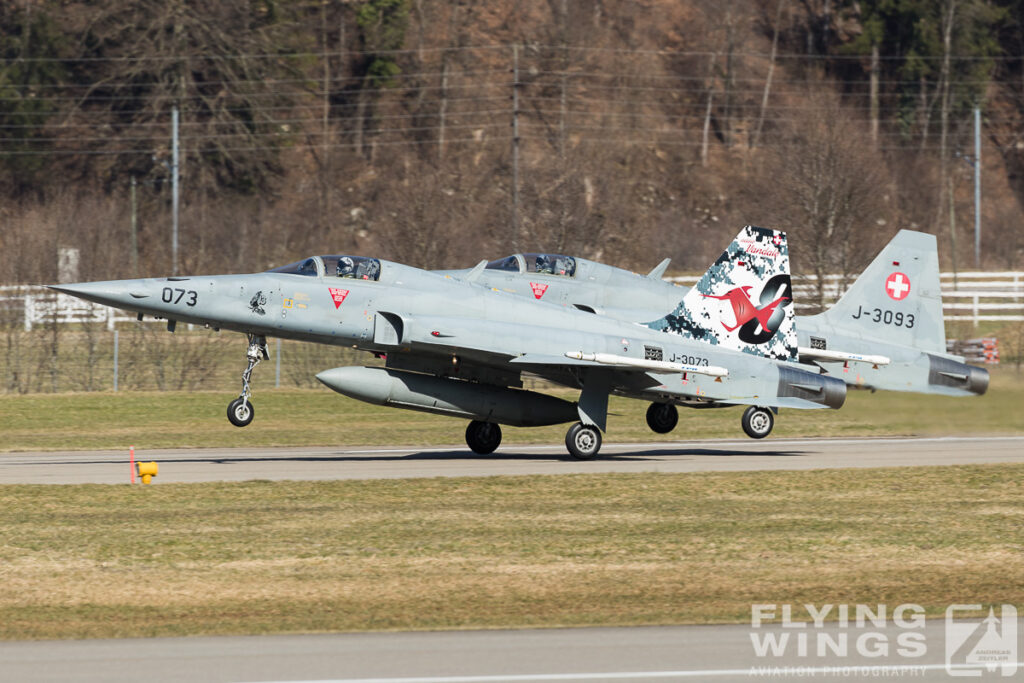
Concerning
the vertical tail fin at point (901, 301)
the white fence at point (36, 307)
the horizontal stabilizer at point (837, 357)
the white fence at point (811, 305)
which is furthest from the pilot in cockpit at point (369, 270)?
the white fence at point (36, 307)

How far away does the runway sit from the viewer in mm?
19875

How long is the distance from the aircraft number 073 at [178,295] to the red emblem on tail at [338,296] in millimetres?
1977

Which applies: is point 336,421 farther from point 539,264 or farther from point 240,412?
point 240,412

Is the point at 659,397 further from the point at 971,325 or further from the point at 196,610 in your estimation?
the point at 971,325

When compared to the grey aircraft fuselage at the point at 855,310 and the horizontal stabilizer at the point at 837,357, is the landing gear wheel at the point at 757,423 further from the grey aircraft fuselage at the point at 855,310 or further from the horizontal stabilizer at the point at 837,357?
the grey aircraft fuselage at the point at 855,310

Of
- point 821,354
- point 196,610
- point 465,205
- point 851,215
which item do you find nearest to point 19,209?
point 465,205

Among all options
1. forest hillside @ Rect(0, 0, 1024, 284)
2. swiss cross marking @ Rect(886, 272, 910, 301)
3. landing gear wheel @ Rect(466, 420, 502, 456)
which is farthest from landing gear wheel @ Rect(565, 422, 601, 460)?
forest hillside @ Rect(0, 0, 1024, 284)

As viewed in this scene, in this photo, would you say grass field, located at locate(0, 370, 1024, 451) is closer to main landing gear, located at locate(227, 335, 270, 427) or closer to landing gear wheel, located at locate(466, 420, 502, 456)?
landing gear wheel, located at locate(466, 420, 502, 456)

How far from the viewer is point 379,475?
64.3 ft

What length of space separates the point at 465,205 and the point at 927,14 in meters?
36.4

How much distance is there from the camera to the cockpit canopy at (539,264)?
24391mm

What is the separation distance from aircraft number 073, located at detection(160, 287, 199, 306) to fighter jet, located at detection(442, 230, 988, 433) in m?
5.45

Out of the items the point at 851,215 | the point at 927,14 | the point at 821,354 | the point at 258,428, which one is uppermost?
the point at 927,14

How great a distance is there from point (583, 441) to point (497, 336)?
2244 millimetres
